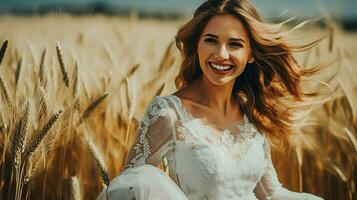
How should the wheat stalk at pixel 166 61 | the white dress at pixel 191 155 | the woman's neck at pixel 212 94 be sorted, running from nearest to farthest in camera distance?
1. the white dress at pixel 191 155
2. the woman's neck at pixel 212 94
3. the wheat stalk at pixel 166 61

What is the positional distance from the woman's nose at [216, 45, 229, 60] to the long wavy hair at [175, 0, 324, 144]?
0.48 feet

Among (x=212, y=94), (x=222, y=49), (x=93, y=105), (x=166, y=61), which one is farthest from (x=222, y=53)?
(x=166, y=61)

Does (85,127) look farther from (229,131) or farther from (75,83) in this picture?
(229,131)

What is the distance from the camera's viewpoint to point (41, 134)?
64.3 inches

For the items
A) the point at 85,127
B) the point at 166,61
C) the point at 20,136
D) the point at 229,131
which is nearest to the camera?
the point at 20,136

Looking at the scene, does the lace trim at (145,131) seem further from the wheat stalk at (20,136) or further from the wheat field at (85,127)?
the wheat stalk at (20,136)

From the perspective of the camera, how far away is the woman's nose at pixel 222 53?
1.83m

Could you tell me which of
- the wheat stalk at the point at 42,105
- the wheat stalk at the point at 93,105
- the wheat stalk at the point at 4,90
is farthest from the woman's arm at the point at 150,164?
the wheat stalk at the point at 4,90

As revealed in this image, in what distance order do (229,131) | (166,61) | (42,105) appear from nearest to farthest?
(42,105)
(229,131)
(166,61)

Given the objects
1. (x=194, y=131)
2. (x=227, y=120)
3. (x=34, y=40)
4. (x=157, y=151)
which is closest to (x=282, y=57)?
(x=227, y=120)

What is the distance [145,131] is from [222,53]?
34 centimetres

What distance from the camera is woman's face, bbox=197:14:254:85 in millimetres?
1859

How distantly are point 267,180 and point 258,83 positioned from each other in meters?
0.36

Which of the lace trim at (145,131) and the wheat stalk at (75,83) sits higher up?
the wheat stalk at (75,83)
